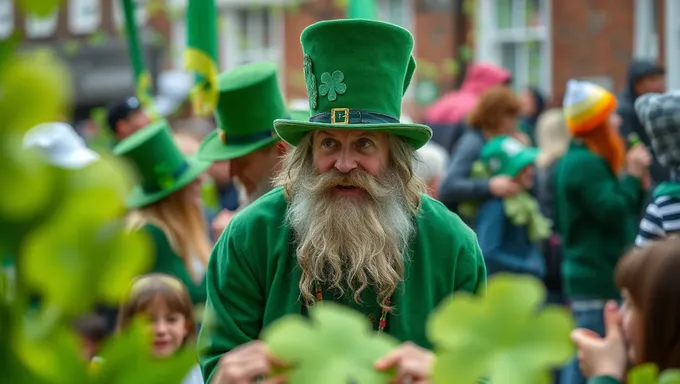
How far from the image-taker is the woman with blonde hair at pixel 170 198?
503cm

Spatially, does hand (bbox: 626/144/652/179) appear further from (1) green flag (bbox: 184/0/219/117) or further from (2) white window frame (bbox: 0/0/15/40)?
(2) white window frame (bbox: 0/0/15/40)

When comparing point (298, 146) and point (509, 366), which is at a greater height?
point (509, 366)

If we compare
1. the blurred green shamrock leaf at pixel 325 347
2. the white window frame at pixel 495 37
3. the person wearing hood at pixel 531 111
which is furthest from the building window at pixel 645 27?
the blurred green shamrock leaf at pixel 325 347

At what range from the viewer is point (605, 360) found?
2021 millimetres

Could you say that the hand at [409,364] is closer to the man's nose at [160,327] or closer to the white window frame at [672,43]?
the man's nose at [160,327]

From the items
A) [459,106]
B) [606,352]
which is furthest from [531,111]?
[606,352]

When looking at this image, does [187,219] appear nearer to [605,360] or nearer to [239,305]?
[239,305]

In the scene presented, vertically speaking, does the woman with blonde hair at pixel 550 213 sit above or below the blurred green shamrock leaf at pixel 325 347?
below

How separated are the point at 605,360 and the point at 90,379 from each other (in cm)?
137

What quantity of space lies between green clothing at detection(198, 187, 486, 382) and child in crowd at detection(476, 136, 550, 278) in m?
3.81

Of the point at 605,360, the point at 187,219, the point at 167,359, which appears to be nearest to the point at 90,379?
the point at 167,359

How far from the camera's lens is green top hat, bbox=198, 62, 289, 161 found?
432cm

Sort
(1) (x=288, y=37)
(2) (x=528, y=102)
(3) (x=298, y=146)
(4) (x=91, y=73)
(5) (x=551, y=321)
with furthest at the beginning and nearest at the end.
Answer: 1. (4) (x=91, y=73)
2. (1) (x=288, y=37)
3. (2) (x=528, y=102)
4. (3) (x=298, y=146)
5. (5) (x=551, y=321)

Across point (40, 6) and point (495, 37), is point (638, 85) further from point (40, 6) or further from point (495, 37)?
point (40, 6)
